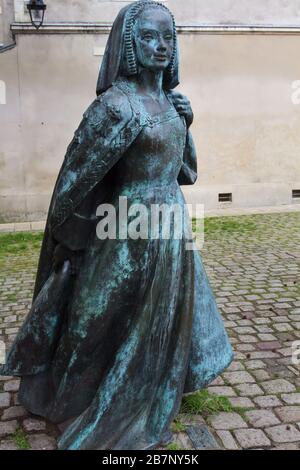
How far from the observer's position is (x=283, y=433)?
10.2 feet

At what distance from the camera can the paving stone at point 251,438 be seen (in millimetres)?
3006

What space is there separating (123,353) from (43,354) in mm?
553

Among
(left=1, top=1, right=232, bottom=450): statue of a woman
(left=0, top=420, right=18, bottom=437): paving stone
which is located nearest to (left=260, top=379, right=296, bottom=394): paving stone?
(left=1, top=1, right=232, bottom=450): statue of a woman

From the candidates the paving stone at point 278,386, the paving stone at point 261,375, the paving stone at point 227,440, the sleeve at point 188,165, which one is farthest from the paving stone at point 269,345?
the sleeve at point 188,165

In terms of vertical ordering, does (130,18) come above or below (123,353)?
above

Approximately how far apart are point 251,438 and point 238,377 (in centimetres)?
82

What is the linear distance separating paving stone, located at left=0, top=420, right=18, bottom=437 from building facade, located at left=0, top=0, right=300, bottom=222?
7.86m

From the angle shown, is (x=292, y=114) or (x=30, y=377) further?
(x=292, y=114)

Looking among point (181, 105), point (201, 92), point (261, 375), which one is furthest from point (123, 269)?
point (201, 92)

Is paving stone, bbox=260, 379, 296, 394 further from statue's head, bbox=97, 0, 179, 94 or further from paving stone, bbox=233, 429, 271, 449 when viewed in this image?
statue's head, bbox=97, 0, 179, 94
